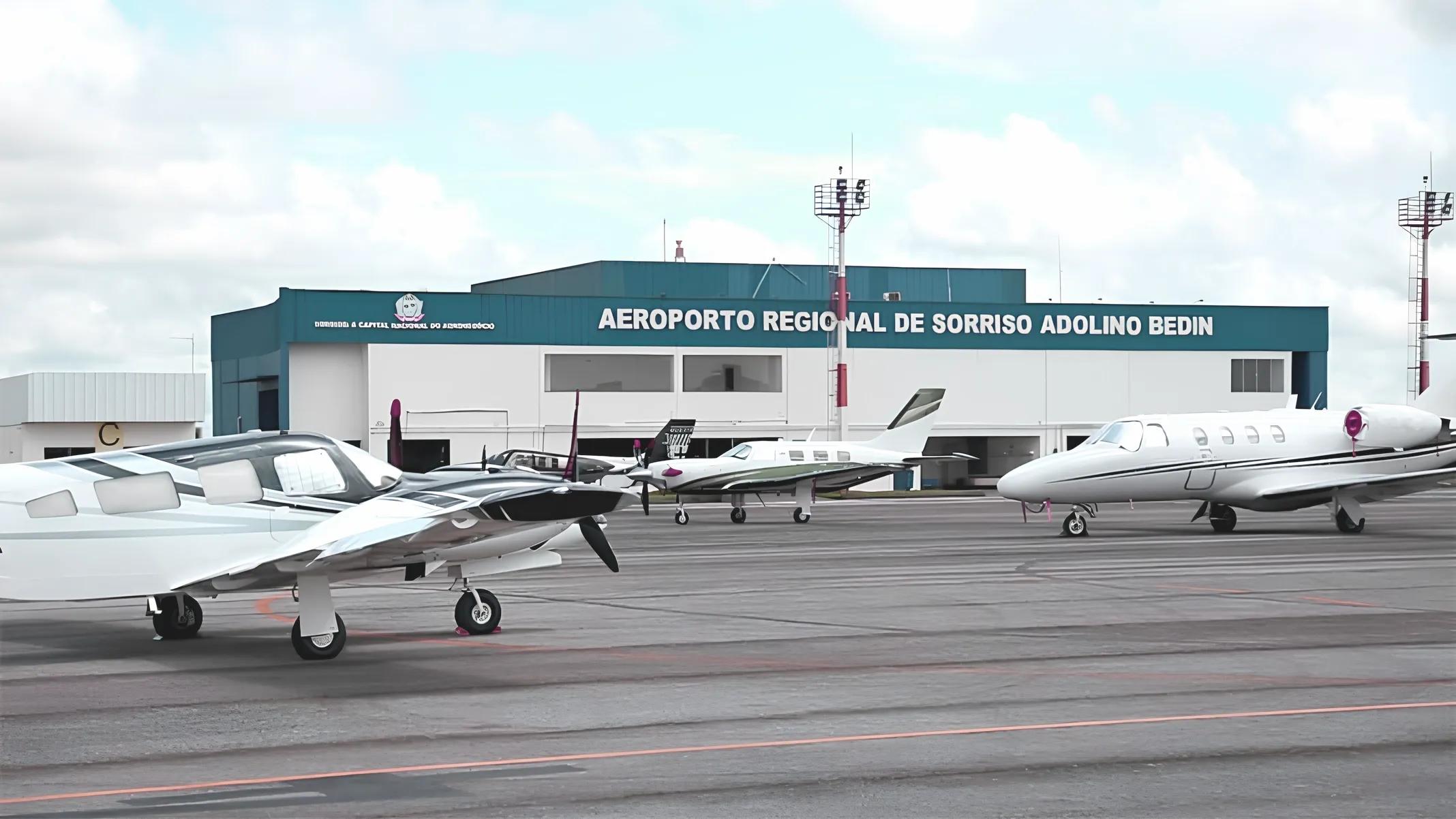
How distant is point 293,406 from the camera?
61.7 metres

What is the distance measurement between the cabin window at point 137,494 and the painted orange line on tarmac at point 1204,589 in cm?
1313

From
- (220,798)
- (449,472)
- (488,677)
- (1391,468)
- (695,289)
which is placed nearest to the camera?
(220,798)

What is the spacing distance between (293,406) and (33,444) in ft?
35.8

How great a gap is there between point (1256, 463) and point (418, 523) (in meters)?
24.5

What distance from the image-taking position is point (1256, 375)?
243 ft

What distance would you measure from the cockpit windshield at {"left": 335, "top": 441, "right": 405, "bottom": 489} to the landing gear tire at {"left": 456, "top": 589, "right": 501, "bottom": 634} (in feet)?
5.43

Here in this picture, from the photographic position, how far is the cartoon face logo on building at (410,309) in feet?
204

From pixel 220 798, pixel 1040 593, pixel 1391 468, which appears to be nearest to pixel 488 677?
pixel 220 798

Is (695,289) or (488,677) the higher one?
(695,289)

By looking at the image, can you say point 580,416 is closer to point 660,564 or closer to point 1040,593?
point 660,564

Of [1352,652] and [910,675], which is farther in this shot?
[1352,652]

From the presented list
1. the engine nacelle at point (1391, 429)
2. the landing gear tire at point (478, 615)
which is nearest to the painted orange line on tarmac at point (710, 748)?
the landing gear tire at point (478, 615)

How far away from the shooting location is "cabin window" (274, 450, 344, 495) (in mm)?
14523

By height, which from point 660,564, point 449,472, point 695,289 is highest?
point 695,289
